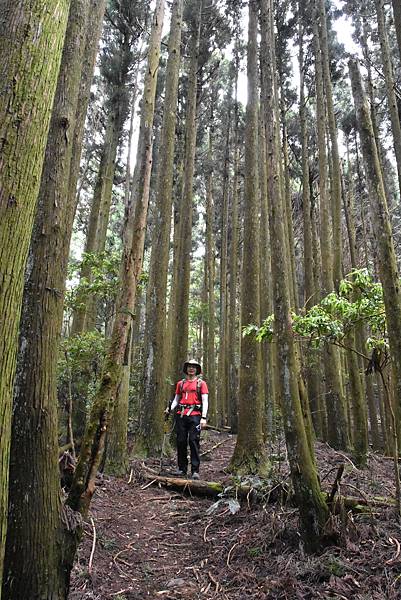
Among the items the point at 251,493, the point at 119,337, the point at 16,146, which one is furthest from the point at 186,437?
the point at 16,146

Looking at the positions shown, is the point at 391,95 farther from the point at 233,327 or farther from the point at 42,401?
the point at 42,401

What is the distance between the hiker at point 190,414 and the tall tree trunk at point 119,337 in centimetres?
336

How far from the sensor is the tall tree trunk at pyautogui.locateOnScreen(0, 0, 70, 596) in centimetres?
176

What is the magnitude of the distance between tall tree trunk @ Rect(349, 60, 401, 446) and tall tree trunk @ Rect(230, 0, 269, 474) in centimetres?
331

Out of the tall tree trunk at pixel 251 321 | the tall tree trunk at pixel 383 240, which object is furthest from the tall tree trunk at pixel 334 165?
the tall tree trunk at pixel 383 240

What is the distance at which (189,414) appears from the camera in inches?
269

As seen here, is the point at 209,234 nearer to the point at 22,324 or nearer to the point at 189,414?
the point at 189,414

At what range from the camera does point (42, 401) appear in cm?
252

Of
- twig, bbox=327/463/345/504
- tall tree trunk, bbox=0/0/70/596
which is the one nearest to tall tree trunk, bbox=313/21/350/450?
twig, bbox=327/463/345/504

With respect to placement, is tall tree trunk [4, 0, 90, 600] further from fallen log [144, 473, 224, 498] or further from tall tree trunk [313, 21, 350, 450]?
tall tree trunk [313, 21, 350, 450]

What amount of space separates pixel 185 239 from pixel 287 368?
7518mm

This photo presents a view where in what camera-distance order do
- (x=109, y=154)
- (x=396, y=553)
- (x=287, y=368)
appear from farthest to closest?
(x=109, y=154), (x=287, y=368), (x=396, y=553)

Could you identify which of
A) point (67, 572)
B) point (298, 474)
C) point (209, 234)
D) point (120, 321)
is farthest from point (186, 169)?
point (67, 572)

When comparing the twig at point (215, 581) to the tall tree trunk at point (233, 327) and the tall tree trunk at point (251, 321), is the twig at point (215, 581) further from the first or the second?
the tall tree trunk at point (233, 327)
